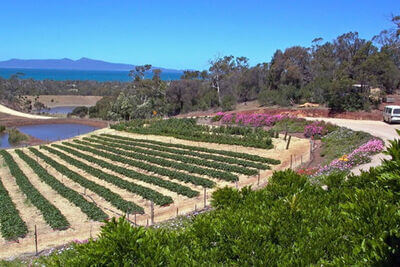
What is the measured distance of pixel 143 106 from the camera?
5800 cm

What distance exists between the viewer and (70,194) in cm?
2012

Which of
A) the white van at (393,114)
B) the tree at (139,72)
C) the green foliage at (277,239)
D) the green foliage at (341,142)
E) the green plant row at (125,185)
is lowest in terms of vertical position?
the green plant row at (125,185)

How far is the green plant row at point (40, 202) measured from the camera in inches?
633

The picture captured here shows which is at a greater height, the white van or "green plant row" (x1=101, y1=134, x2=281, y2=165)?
the white van

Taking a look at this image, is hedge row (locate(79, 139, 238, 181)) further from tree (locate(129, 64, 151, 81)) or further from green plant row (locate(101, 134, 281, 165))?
tree (locate(129, 64, 151, 81))

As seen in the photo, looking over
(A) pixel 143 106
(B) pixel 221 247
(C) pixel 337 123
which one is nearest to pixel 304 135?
(C) pixel 337 123

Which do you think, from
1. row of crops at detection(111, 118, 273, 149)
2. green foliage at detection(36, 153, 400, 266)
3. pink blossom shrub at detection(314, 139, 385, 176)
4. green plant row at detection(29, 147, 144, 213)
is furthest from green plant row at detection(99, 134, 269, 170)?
green foliage at detection(36, 153, 400, 266)

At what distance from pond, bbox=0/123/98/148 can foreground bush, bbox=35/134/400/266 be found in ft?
151

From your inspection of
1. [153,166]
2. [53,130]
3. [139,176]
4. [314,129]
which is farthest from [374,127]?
[53,130]

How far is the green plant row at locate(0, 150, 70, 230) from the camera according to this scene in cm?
1607

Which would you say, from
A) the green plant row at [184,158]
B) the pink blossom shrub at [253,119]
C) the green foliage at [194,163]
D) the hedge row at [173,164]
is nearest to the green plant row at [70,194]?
the hedge row at [173,164]

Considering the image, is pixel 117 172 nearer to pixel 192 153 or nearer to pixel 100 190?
pixel 100 190

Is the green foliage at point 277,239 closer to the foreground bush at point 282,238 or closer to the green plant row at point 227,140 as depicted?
the foreground bush at point 282,238

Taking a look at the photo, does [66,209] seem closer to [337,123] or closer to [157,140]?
[157,140]
